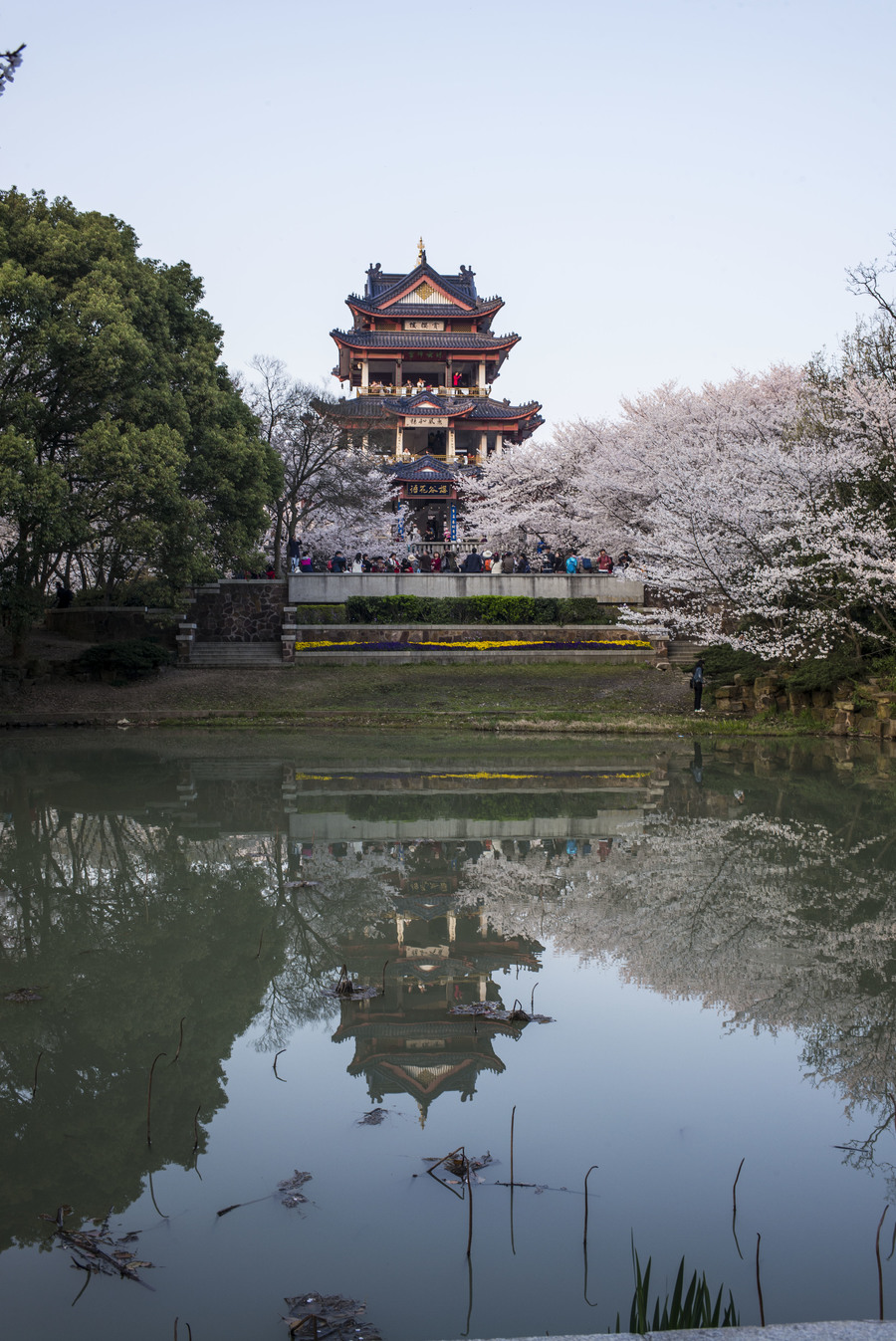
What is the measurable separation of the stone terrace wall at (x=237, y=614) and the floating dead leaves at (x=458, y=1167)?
86.9 ft

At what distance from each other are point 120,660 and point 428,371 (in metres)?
33.9

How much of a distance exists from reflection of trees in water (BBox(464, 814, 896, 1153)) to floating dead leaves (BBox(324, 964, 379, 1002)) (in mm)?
1552

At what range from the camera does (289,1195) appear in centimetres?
379

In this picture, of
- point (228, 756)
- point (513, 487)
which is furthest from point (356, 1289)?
point (513, 487)

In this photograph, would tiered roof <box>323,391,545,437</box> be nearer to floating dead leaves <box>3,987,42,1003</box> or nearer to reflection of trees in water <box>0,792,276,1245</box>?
reflection of trees in water <box>0,792,276,1245</box>

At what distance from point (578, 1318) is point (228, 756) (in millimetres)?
14401

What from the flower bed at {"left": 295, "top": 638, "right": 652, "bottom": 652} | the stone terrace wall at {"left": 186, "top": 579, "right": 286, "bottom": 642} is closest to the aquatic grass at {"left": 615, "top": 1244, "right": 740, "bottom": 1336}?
Answer: the flower bed at {"left": 295, "top": 638, "right": 652, "bottom": 652}

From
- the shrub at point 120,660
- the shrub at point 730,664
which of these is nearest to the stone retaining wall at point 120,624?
the shrub at point 120,660

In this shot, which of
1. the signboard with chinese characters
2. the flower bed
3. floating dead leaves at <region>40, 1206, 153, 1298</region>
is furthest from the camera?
the signboard with chinese characters

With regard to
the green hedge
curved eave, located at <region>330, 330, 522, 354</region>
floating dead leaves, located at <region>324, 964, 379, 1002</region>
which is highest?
curved eave, located at <region>330, 330, 522, 354</region>

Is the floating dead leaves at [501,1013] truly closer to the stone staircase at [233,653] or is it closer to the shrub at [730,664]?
the shrub at [730,664]

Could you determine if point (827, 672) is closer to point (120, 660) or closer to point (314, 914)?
point (314, 914)

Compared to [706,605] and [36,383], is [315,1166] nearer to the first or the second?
[36,383]

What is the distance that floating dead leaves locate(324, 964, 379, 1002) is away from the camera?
5848 mm
